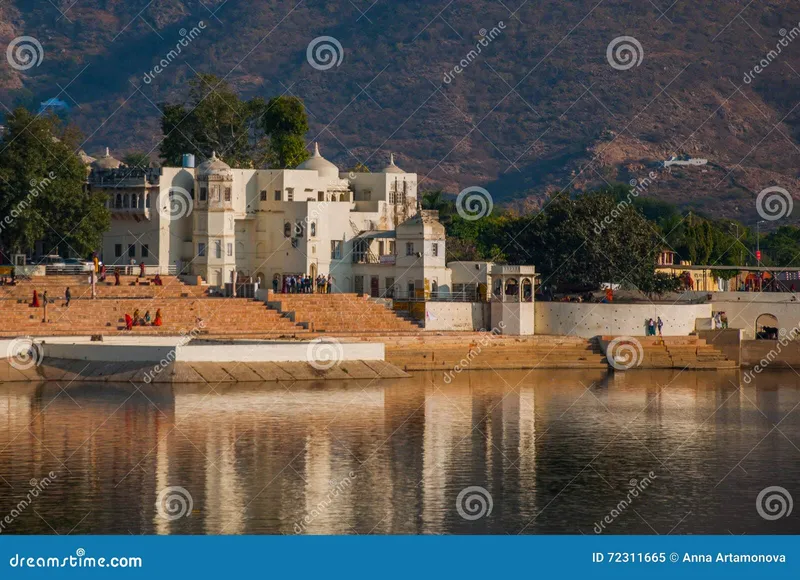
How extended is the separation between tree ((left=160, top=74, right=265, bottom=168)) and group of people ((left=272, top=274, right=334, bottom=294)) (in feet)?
54.2

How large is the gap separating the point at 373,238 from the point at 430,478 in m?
38.8

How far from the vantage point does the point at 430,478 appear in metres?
46.5

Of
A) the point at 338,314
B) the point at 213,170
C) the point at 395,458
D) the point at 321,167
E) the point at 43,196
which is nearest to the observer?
the point at 395,458

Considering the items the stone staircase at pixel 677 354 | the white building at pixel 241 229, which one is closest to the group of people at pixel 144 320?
the white building at pixel 241 229

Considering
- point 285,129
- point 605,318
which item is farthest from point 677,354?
point 285,129

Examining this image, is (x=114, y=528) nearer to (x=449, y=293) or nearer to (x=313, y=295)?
(x=313, y=295)

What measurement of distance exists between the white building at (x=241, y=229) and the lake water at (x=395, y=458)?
718 inches

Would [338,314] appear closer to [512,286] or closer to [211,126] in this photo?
[512,286]

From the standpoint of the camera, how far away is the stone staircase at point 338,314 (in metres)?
73.4

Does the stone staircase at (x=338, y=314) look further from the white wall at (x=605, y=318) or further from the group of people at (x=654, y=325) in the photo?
the group of people at (x=654, y=325)

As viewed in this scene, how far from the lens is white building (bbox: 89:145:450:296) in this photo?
82.9 metres

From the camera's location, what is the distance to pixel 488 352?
73.4m

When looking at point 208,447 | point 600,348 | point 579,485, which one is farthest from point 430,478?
point 600,348

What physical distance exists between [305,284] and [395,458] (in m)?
30.7
